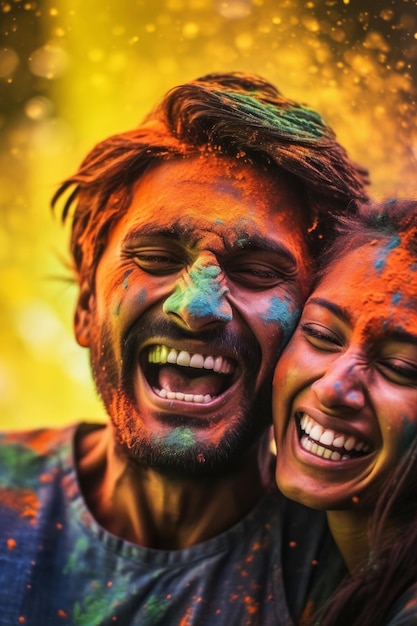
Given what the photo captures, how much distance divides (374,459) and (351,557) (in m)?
0.27

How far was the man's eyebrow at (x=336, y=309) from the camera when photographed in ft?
5.26

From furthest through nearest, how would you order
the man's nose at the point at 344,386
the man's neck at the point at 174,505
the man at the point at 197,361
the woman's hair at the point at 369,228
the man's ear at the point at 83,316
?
the man's ear at the point at 83,316 → the man's neck at the point at 174,505 → the man at the point at 197,361 → the woman's hair at the point at 369,228 → the man's nose at the point at 344,386

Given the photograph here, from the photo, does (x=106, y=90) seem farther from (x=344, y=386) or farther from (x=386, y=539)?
(x=386, y=539)

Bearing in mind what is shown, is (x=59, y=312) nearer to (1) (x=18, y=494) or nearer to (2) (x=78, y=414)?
(2) (x=78, y=414)

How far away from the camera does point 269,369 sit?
175 centimetres

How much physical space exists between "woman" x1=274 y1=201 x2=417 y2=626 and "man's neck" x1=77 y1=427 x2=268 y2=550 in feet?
0.93

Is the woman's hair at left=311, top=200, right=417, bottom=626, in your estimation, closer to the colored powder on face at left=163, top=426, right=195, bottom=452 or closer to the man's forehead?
the man's forehead

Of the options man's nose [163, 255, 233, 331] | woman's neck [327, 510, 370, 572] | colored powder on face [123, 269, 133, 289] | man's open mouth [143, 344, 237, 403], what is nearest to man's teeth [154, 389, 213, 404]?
man's open mouth [143, 344, 237, 403]

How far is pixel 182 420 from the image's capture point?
1743 mm

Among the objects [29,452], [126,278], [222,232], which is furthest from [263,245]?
[29,452]

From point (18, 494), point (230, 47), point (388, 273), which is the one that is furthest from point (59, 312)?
point (388, 273)

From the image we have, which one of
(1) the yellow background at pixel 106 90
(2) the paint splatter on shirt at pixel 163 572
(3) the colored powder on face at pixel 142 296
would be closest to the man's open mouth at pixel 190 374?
(3) the colored powder on face at pixel 142 296

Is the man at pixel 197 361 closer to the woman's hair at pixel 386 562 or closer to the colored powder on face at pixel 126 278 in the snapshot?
the colored powder on face at pixel 126 278

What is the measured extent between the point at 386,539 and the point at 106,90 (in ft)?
4.37
